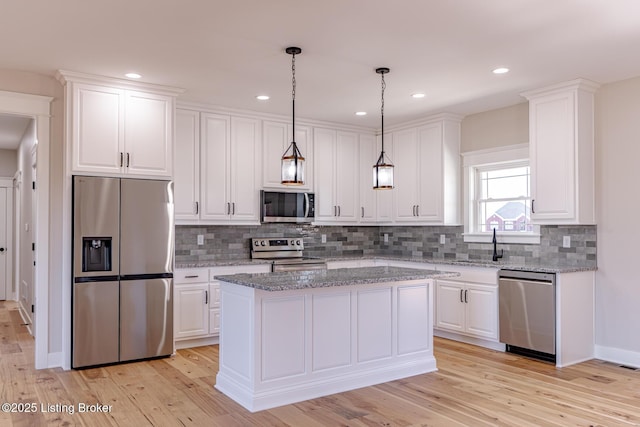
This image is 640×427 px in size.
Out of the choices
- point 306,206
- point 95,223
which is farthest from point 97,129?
point 306,206

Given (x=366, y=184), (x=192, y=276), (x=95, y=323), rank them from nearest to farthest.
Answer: (x=95, y=323) < (x=192, y=276) < (x=366, y=184)

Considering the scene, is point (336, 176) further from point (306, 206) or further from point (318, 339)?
point (318, 339)

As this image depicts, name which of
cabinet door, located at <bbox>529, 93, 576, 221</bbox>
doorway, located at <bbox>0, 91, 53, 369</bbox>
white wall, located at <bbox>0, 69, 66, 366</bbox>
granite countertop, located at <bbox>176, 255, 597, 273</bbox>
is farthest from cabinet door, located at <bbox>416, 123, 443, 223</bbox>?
doorway, located at <bbox>0, 91, 53, 369</bbox>

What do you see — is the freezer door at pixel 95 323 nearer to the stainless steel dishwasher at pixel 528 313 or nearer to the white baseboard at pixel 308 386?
the white baseboard at pixel 308 386

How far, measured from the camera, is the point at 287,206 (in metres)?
6.18

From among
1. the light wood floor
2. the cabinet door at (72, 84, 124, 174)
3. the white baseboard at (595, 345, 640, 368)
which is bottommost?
the light wood floor

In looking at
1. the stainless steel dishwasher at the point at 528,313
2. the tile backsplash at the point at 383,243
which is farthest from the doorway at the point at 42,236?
the stainless steel dishwasher at the point at 528,313

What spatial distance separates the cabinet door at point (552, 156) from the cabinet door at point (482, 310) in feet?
2.87

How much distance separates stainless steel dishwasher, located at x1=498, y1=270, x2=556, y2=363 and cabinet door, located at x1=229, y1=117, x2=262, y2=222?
111 inches

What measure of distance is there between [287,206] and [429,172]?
1.75 m

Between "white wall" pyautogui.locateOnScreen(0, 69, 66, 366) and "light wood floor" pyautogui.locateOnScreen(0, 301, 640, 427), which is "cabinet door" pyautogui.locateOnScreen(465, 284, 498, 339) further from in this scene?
"white wall" pyautogui.locateOnScreen(0, 69, 66, 366)

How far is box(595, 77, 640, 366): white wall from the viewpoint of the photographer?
4566mm

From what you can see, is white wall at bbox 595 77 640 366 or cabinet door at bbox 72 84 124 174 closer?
cabinet door at bbox 72 84 124 174

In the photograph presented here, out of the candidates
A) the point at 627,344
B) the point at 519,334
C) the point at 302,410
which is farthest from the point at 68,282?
the point at 627,344
